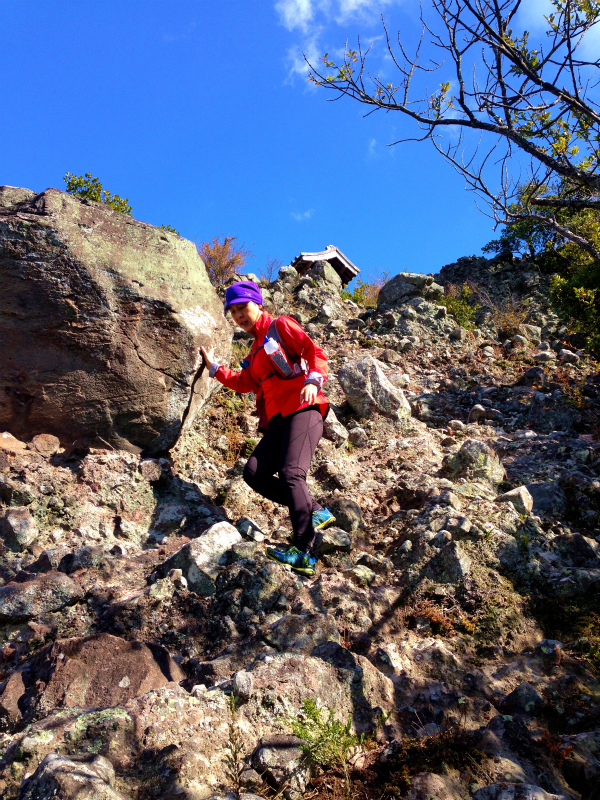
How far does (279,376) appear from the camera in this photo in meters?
3.83

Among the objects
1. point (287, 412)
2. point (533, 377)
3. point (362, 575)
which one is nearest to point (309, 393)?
point (287, 412)

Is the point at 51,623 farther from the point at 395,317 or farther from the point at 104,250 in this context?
the point at 395,317

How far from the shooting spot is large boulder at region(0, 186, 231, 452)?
12.8 ft

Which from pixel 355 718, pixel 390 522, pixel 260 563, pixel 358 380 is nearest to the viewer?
pixel 355 718

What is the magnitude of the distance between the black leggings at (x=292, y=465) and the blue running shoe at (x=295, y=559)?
2.4 inches

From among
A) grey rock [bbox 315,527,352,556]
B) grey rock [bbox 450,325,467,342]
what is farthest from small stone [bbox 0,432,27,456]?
grey rock [bbox 450,325,467,342]

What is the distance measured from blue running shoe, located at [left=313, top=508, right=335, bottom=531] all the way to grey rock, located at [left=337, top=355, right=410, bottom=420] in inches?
77.5

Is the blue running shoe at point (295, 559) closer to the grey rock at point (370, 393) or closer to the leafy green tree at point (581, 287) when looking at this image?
the grey rock at point (370, 393)

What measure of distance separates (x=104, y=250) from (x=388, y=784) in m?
3.65

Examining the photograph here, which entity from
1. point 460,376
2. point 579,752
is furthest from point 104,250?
point 460,376

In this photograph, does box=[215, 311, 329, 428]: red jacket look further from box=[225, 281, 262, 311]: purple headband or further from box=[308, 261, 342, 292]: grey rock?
box=[308, 261, 342, 292]: grey rock

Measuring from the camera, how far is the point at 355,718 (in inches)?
93.7

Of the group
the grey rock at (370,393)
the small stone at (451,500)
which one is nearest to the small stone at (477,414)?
the grey rock at (370,393)

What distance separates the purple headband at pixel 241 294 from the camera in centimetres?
381
